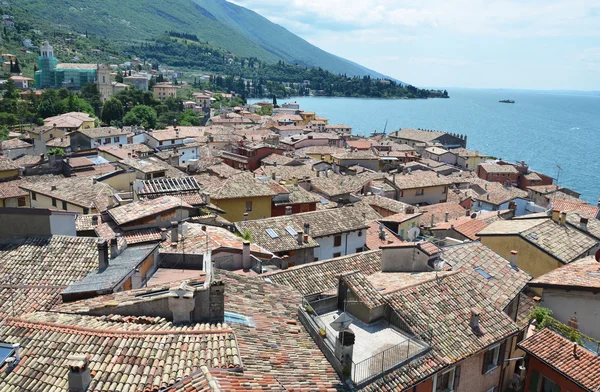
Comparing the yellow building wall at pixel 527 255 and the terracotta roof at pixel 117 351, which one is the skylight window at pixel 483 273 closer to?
the yellow building wall at pixel 527 255

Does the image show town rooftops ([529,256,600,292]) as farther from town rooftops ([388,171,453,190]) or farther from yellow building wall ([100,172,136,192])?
yellow building wall ([100,172,136,192])

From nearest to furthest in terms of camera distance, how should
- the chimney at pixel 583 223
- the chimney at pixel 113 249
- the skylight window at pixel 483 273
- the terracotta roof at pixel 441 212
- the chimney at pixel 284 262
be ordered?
the chimney at pixel 113 249
the skylight window at pixel 483 273
the chimney at pixel 284 262
the chimney at pixel 583 223
the terracotta roof at pixel 441 212

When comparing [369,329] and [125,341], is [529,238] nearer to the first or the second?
[369,329]

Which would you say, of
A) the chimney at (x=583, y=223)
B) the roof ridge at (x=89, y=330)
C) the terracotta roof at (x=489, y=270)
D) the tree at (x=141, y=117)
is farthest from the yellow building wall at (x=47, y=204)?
the tree at (x=141, y=117)

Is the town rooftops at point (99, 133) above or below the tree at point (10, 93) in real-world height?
below

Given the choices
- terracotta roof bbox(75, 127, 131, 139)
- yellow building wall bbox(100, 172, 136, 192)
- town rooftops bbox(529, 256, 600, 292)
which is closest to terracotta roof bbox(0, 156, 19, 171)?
yellow building wall bbox(100, 172, 136, 192)

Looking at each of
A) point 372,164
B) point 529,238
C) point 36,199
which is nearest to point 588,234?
point 529,238
